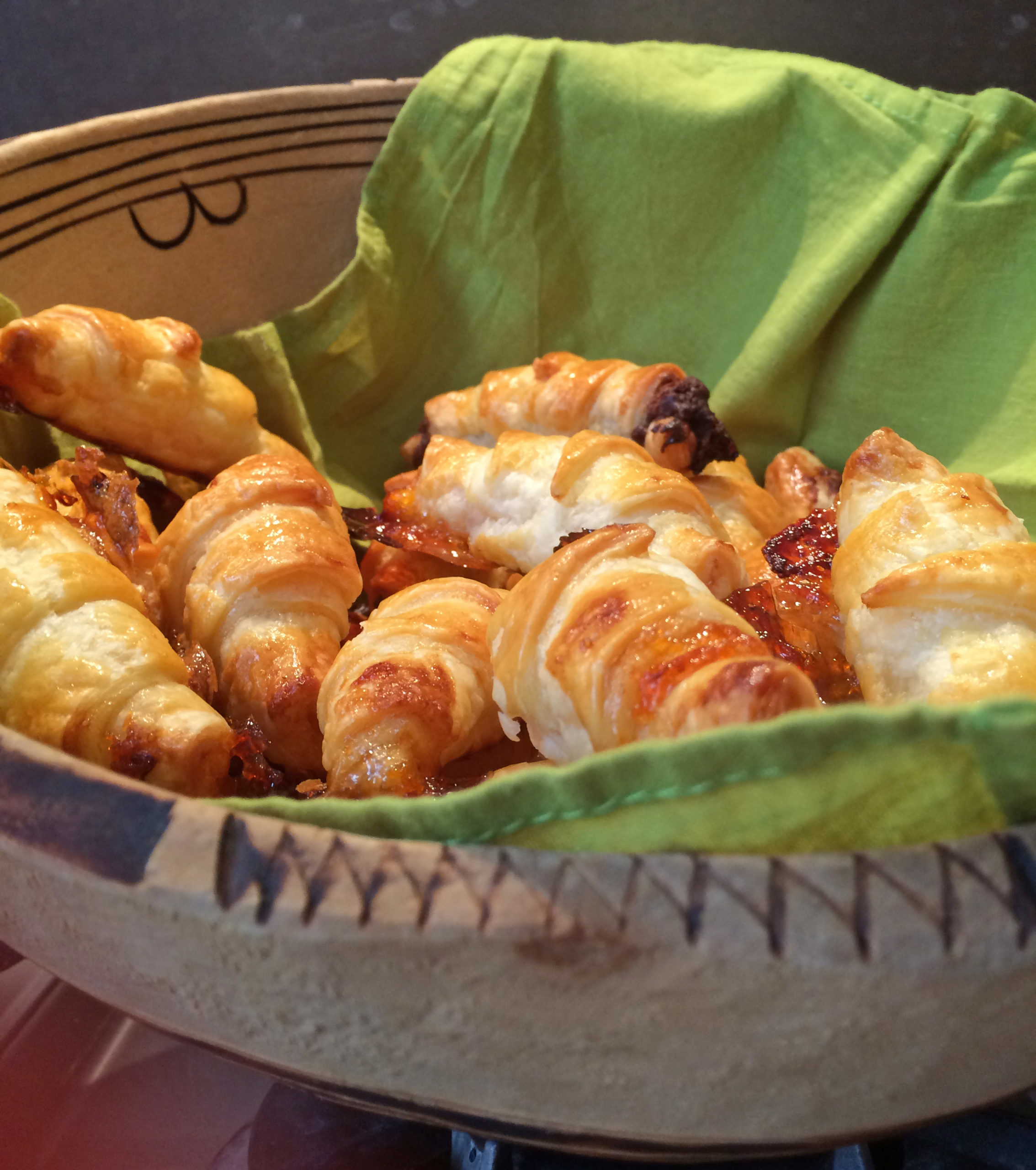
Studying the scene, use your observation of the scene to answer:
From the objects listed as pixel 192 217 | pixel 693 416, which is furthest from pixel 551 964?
pixel 192 217

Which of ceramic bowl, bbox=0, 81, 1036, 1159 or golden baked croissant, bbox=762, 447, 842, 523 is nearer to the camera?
ceramic bowl, bbox=0, 81, 1036, 1159

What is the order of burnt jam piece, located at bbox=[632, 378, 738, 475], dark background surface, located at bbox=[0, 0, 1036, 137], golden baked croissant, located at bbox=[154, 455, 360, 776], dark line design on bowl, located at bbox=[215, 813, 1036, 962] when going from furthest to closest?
1. dark background surface, located at bbox=[0, 0, 1036, 137]
2. burnt jam piece, located at bbox=[632, 378, 738, 475]
3. golden baked croissant, located at bbox=[154, 455, 360, 776]
4. dark line design on bowl, located at bbox=[215, 813, 1036, 962]

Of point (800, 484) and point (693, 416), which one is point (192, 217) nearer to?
point (693, 416)

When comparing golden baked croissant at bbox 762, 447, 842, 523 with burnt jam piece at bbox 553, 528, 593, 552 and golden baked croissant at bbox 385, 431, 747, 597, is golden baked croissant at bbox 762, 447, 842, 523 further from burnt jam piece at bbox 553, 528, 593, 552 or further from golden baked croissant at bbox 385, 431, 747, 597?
burnt jam piece at bbox 553, 528, 593, 552

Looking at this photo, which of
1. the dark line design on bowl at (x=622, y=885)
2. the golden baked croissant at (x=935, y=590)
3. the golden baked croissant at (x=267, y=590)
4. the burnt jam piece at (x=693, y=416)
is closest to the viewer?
the dark line design on bowl at (x=622, y=885)

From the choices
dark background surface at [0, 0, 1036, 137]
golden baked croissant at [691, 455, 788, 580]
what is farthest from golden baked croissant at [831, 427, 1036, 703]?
dark background surface at [0, 0, 1036, 137]

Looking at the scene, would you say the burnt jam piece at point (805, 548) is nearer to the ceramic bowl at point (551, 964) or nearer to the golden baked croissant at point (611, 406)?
the golden baked croissant at point (611, 406)

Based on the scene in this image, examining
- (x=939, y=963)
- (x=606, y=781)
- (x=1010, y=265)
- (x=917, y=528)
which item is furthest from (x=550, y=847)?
(x=1010, y=265)

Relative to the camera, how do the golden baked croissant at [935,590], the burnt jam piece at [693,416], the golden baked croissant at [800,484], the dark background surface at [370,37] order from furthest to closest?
the dark background surface at [370,37], the golden baked croissant at [800,484], the burnt jam piece at [693,416], the golden baked croissant at [935,590]

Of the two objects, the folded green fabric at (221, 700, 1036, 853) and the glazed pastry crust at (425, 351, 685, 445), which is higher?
the folded green fabric at (221, 700, 1036, 853)

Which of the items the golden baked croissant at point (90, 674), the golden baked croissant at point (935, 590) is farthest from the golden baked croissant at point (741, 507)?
the golden baked croissant at point (90, 674)
